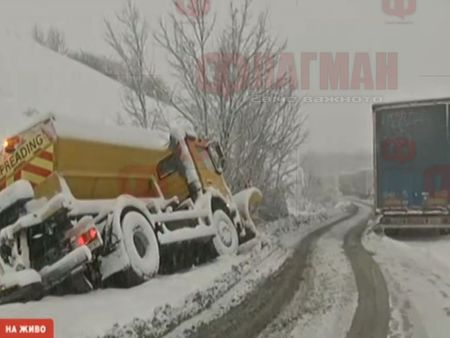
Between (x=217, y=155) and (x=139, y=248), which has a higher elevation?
(x=217, y=155)

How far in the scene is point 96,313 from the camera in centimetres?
341

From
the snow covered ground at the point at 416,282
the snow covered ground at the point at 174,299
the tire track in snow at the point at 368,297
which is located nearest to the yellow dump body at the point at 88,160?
the snow covered ground at the point at 174,299

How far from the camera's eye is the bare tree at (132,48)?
3072 mm

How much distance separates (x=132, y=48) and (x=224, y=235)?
2963 mm

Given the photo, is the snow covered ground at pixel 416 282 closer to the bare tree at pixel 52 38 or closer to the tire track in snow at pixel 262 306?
the tire track in snow at pixel 262 306

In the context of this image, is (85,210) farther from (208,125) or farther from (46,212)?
(208,125)

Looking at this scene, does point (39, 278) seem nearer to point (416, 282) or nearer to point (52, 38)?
point (52, 38)

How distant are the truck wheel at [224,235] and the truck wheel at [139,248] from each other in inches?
39.4

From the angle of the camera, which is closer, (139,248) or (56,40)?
(56,40)

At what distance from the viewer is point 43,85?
116 inches

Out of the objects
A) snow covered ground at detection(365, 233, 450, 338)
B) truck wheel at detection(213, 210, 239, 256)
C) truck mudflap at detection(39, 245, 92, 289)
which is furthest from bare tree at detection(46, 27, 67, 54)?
truck wheel at detection(213, 210, 239, 256)

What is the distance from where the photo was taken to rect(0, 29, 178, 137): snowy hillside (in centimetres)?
276

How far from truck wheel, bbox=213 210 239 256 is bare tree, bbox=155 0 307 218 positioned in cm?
135

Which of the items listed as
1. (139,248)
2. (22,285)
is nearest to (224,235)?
(139,248)
